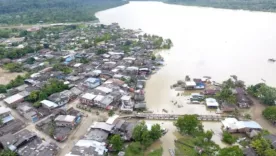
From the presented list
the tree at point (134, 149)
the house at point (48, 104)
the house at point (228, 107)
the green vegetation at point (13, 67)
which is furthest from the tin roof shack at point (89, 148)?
the green vegetation at point (13, 67)

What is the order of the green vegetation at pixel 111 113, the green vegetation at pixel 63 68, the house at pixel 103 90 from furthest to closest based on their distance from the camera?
the green vegetation at pixel 63 68
the house at pixel 103 90
the green vegetation at pixel 111 113

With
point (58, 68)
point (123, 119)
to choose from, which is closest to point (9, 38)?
point (58, 68)

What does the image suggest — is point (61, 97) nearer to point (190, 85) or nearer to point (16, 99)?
point (16, 99)

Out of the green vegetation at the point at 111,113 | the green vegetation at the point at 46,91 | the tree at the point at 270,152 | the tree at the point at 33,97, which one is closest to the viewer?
the tree at the point at 270,152

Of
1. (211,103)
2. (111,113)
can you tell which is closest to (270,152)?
(211,103)

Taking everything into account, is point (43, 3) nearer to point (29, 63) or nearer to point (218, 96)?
point (29, 63)

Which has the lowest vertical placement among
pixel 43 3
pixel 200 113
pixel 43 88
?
pixel 200 113

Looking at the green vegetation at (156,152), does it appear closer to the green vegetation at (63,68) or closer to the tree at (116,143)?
the tree at (116,143)
